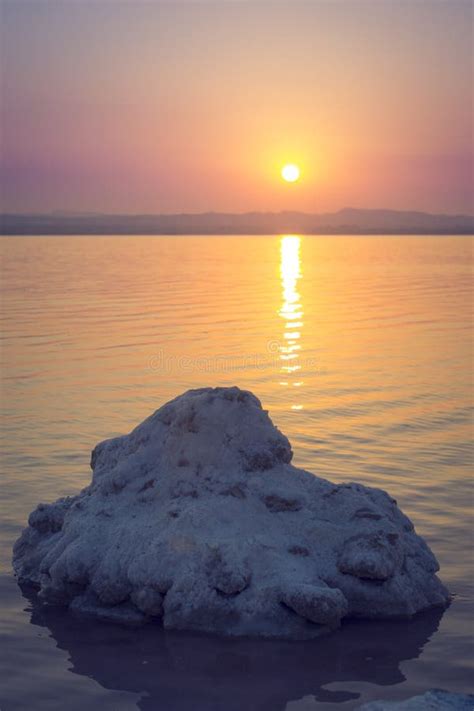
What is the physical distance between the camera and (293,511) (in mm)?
9203

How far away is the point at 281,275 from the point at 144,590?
47258 mm

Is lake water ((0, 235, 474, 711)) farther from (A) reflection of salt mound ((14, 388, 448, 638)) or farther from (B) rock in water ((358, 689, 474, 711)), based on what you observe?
(B) rock in water ((358, 689, 474, 711))

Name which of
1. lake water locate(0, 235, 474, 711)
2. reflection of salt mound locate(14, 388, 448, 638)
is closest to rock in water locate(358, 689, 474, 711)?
lake water locate(0, 235, 474, 711)

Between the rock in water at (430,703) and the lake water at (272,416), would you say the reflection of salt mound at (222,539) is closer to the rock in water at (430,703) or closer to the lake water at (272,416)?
the lake water at (272,416)

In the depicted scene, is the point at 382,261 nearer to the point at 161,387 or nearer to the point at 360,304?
the point at 360,304

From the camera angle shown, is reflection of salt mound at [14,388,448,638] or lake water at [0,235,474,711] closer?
lake water at [0,235,474,711]

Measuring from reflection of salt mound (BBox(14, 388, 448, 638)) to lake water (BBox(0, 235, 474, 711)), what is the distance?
0.23m

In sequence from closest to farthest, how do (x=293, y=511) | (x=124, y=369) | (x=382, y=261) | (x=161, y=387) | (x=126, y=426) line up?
(x=293, y=511) → (x=126, y=426) → (x=161, y=387) → (x=124, y=369) → (x=382, y=261)

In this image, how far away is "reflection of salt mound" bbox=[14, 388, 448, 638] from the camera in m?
8.34

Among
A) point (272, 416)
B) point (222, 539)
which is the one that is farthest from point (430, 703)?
point (272, 416)

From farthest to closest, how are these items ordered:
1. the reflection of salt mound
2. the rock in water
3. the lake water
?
the reflection of salt mound
the lake water
the rock in water

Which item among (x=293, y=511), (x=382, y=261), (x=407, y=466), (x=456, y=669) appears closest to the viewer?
(x=456, y=669)

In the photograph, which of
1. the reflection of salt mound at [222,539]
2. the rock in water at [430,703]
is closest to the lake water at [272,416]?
the reflection of salt mound at [222,539]

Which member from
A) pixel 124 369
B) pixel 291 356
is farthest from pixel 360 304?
pixel 124 369
